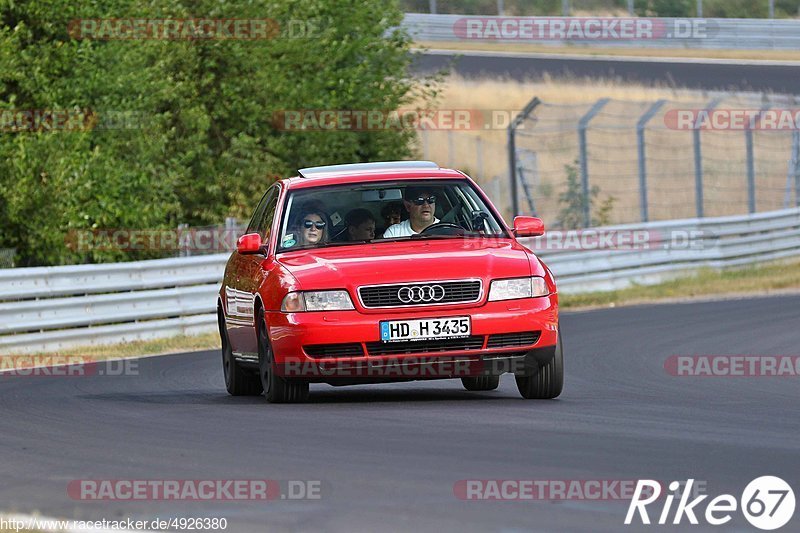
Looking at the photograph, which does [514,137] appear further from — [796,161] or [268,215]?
[268,215]

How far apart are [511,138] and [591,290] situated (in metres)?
3.16

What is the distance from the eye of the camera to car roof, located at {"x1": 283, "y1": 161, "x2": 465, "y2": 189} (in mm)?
11836

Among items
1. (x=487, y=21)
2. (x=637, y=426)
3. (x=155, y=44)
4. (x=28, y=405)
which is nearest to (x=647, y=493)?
(x=637, y=426)

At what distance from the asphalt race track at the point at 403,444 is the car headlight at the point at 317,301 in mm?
647

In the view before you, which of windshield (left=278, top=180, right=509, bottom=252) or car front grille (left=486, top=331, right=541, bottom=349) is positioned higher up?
windshield (left=278, top=180, right=509, bottom=252)

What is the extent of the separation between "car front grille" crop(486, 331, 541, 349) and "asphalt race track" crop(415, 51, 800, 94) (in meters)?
36.5

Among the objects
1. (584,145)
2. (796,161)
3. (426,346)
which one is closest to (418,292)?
(426,346)

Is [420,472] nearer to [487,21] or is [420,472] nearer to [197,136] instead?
[197,136]

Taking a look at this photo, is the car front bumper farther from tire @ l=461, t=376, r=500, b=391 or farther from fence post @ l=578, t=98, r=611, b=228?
fence post @ l=578, t=98, r=611, b=228

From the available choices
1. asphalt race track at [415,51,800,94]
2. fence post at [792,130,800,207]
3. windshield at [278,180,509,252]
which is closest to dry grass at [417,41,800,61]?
asphalt race track at [415,51,800,94]

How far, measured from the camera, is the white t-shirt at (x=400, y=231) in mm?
11430

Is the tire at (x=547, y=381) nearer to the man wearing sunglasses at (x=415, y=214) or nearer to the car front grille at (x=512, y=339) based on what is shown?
the car front grille at (x=512, y=339)

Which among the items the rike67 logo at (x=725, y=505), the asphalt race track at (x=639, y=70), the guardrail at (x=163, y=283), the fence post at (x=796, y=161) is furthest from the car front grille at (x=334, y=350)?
the asphalt race track at (x=639, y=70)

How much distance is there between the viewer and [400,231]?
11469 millimetres
